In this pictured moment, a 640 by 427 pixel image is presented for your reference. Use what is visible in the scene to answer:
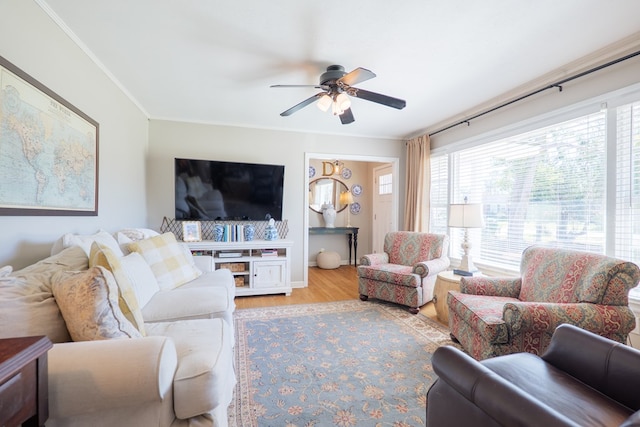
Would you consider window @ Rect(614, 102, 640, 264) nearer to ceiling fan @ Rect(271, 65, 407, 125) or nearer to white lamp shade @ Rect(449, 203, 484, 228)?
white lamp shade @ Rect(449, 203, 484, 228)

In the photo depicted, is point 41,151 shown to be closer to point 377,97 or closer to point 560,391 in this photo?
point 377,97

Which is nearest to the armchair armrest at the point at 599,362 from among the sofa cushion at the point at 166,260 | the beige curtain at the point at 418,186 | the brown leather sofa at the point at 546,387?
the brown leather sofa at the point at 546,387

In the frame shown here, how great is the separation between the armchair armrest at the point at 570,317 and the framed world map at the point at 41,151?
2.94 m

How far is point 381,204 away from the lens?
574 centimetres

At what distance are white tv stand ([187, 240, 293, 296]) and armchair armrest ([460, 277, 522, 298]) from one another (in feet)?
7.19

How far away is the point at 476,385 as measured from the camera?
2.98ft

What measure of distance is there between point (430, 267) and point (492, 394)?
2357 mm

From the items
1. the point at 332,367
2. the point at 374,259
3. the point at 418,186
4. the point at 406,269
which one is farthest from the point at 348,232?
the point at 332,367

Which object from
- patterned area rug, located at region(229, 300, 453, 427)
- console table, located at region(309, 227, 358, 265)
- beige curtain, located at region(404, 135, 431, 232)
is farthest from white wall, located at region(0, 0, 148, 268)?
beige curtain, located at region(404, 135, 431, 232)

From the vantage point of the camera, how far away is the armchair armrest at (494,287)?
234cm

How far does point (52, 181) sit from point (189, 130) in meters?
2.18

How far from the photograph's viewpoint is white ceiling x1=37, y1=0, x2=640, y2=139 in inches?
65.3

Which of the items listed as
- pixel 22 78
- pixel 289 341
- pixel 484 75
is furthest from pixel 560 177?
pixel 22 78

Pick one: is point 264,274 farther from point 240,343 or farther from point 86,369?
point 86,369
